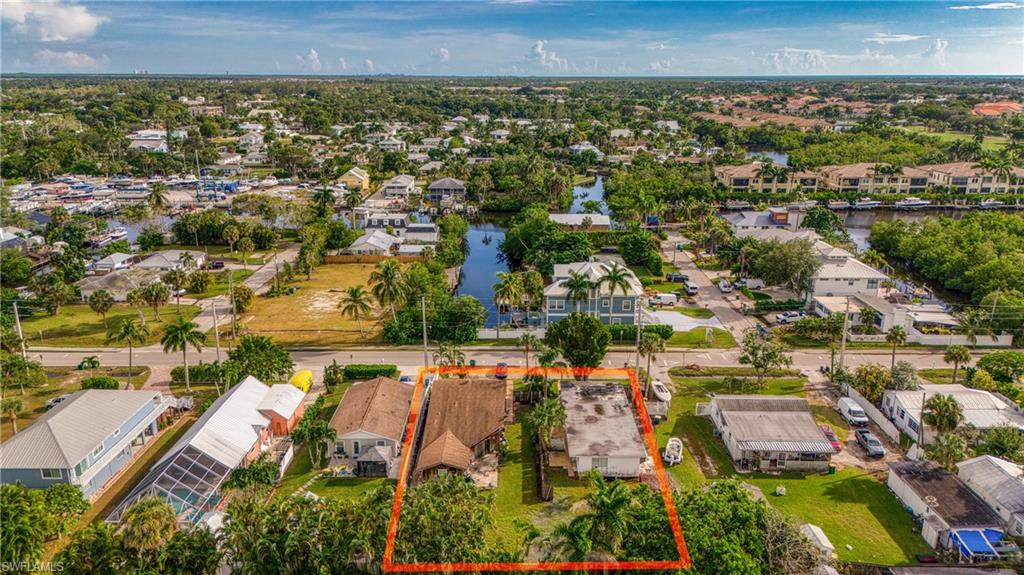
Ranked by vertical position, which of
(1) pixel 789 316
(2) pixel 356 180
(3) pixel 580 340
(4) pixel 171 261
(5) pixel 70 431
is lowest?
(1) pixel 789 316

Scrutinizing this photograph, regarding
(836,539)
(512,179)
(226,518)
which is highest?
(512,179)

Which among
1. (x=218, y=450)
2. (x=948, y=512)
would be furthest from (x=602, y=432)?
(x=218, y=450)

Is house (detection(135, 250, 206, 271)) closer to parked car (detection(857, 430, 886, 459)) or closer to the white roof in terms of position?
the white roof

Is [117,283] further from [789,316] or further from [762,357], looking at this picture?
[789,316]

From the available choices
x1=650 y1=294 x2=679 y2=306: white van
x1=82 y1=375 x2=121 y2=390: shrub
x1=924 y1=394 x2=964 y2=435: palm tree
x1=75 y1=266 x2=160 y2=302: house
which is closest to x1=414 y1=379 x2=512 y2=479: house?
x1=82 y1=375 x2=121 y2=390: shrub

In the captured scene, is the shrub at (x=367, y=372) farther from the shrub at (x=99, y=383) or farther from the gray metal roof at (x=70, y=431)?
the shrub at (x=99, y=383)

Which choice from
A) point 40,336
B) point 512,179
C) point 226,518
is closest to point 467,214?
point 512,179

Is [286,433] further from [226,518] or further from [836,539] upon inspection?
[836,539]
